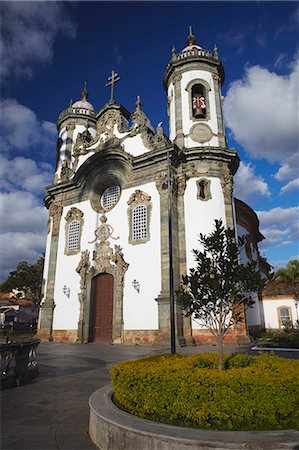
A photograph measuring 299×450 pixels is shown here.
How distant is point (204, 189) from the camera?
58.5 feet

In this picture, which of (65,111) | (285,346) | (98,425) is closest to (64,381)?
(98,425)

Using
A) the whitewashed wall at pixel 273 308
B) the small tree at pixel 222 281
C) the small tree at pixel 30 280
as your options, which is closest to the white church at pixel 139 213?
the whitewashed wall at pixel 273 308

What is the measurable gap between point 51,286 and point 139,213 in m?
7.86

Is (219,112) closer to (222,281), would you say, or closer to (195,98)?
(195,98)

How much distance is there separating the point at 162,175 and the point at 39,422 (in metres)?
14.5

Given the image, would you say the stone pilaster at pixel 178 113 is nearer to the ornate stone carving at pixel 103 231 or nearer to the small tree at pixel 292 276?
the ornate stone carving at pixel 103 231

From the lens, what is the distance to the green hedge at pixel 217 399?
142 inches

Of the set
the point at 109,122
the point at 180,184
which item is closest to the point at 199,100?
the point at 109,122

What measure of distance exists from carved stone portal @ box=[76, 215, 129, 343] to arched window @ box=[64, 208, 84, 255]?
1.15 m

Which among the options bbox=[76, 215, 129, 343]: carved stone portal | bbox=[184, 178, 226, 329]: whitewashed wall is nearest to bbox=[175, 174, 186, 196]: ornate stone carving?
bbox=[184, 178, 226, 329]: whitewashed wall

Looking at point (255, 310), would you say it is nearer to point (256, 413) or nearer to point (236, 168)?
point (236, 168)

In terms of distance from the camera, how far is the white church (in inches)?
646

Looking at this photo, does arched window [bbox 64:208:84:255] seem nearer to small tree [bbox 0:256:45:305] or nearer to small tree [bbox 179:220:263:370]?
small tree [bbox 179:220:263:370]

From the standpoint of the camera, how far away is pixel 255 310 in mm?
22953
